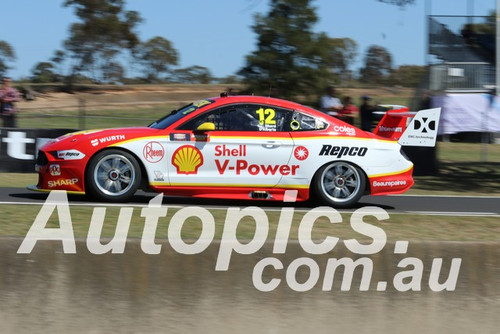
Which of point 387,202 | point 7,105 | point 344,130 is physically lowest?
point 387,202

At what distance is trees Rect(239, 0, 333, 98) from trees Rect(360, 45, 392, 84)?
2554cm

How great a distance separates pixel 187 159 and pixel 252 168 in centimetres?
78

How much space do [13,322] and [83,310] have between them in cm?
43

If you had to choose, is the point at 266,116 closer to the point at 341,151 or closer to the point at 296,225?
the point at 341,151

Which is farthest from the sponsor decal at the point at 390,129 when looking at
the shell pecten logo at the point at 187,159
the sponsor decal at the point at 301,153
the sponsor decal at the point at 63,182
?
the sponsor decal at the point at 63,182

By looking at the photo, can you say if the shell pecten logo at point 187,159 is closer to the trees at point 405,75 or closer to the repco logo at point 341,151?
the repco logo at point 341,151

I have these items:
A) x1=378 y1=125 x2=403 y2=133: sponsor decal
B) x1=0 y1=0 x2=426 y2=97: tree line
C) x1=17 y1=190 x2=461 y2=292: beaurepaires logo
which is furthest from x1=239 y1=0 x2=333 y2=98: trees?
x1=17 y1=190 x2=461 y2=292: beaurepaires logo

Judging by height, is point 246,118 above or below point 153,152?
above

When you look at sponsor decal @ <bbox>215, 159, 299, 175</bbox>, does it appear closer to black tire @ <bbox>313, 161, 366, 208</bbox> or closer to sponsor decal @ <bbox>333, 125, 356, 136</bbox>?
black tire @ <bbox>313, 161, 366, 208</bbox>

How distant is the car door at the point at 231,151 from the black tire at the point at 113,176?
45 centimetres

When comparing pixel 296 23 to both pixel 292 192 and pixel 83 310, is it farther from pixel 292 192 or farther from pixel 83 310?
pixel 83 310

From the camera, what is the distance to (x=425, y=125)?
1016cm

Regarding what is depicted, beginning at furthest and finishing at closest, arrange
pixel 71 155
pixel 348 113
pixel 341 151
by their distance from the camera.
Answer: pixel 348 113, pixel 341 151, pixel 71 155

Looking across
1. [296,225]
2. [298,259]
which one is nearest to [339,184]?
[296,225]
